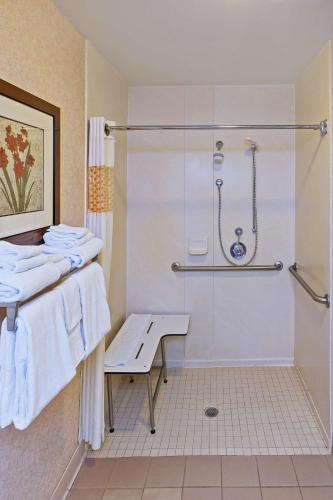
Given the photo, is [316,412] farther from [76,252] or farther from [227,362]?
[76,252]

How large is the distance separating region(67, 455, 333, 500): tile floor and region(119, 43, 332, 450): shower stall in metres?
1.11

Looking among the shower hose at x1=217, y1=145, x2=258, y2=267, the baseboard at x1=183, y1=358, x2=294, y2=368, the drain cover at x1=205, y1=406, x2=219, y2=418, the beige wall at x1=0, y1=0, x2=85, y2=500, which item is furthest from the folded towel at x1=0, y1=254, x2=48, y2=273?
the baseboard at x1=183, y1=358, x2=294, y2=368

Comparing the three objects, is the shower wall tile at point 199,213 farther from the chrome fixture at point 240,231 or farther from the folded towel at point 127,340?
the folded towel at point 127,340

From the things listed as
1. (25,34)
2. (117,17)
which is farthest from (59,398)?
(117,17)

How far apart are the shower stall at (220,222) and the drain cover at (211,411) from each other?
2.33 ft

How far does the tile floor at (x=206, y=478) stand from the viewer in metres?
2.02

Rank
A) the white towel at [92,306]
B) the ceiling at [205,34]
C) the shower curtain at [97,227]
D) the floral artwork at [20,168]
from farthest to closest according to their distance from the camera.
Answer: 1. the shower curtain at [97,227]
2. the ceiling at [205,34]
3. the white towel at [92,306]
4. the floral artwork at [20,168]

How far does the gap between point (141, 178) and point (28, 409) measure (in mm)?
2504

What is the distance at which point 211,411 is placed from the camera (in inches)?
110

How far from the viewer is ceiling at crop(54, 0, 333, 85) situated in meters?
1.94

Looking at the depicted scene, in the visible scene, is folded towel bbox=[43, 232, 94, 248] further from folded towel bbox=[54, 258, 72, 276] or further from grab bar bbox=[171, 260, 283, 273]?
grab bar bbox=[171, 260, 283, 273]

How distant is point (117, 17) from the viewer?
80.7 inches

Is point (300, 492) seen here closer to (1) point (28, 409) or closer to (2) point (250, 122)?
(1) point (28, 409)

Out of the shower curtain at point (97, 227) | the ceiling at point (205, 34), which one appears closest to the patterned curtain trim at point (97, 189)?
the shower curtain at point (97, 227)
